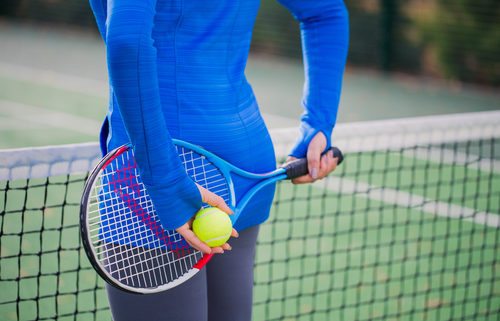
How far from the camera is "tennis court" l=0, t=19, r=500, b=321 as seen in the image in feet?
11.1

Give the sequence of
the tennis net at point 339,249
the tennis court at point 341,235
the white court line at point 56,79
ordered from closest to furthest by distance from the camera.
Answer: the tennis net at point 339,249, the tennis court at point 341,235, the white court line at point 56,79

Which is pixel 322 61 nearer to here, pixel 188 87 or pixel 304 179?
pixel 304 179

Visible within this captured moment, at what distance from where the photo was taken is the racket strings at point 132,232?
160cm

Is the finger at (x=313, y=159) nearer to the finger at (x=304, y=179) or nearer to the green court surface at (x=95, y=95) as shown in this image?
the finger at (x=304, y=179)

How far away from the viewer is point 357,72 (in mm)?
10242

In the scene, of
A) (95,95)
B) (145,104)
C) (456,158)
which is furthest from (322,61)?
(95,95)

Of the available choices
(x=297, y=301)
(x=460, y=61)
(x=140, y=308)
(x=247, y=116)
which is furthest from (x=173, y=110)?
(x=460, y=61)

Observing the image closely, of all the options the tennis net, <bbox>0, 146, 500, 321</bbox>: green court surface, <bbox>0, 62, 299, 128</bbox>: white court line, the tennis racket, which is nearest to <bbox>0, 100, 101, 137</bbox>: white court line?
<bbox>0, 62, 299, 128</bbox>: white court line

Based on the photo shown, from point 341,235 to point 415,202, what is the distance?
2.73 ft

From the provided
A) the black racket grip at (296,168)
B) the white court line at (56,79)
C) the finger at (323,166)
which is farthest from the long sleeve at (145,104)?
the white court line at (56,79)

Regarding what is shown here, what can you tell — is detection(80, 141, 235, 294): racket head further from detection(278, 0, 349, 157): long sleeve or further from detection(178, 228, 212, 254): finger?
detection(278, 0, 349, 157): long sleeve

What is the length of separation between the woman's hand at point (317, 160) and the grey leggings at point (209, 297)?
221mm

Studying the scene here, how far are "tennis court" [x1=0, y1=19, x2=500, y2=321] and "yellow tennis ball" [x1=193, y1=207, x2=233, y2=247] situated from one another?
1.18 m

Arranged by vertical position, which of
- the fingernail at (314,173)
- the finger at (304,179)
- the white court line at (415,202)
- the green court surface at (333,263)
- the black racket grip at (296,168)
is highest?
the black racket grip at (296,168)
